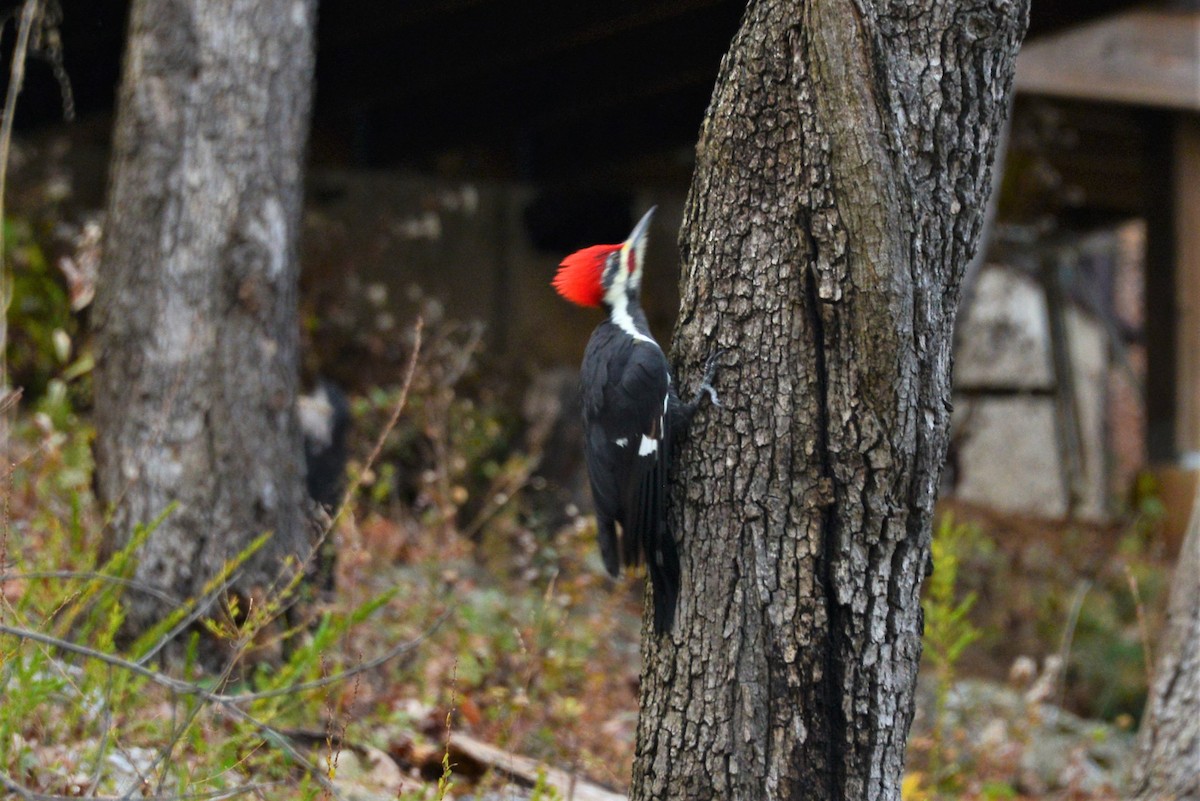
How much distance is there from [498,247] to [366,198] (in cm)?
100

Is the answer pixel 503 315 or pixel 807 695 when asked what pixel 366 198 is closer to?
pixel 503 315

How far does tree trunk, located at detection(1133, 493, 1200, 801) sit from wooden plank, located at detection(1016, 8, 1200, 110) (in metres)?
3.95

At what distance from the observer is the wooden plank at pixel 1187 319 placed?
22.2 ft

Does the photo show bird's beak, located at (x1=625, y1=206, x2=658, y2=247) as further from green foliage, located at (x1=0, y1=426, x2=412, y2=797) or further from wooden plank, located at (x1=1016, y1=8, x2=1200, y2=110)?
wooden plank, located at (x1=1016, y1=8, x2=1200, y2=110)

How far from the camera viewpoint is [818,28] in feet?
6.94

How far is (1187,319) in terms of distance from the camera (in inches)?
266

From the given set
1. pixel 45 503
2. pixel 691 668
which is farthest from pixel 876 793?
pixel 45 503

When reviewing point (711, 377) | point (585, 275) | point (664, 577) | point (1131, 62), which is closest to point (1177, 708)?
Result: point (664, 577)

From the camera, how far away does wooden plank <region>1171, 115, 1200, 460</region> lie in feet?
22.2

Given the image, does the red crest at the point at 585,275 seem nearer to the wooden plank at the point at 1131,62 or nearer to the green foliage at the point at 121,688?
the green foliage at the point at 121,688

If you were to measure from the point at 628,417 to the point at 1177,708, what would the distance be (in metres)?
1.94

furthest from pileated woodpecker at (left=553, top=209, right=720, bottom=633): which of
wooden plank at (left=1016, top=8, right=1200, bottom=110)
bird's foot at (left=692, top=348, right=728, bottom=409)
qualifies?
wooden plank at (left=1016, top=8, right=1200, bottom=110)

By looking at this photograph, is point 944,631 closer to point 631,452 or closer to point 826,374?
point 631,452

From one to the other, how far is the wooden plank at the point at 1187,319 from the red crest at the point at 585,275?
4.95 m
